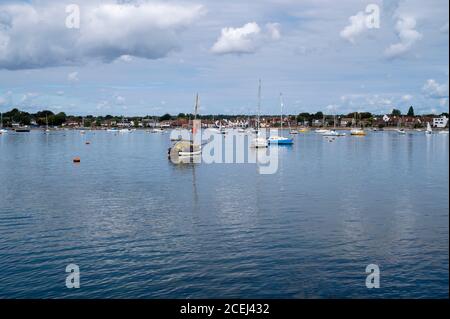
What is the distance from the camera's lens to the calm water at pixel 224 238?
68.8 ft

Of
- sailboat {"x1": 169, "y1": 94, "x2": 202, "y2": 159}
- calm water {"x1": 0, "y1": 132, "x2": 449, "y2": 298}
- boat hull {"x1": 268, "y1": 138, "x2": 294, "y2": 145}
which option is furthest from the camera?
boat hull {"x1": 268, "y1": 138, "x2": 294, "y2": 145}

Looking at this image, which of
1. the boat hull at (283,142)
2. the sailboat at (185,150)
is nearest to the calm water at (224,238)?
the sailboat at (185,150)

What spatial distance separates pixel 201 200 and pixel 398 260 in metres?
21.4

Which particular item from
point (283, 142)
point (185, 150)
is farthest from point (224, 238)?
point (283, 142)

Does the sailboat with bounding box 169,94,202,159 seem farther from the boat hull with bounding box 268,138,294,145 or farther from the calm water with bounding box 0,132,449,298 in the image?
the boat hull with bounding box 268,138,294,145

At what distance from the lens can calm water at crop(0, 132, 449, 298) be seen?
21.0 metres

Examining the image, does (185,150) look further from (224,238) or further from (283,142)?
(224,238)

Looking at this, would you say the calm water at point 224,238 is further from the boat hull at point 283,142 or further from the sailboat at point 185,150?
the boat hull at point 283,142

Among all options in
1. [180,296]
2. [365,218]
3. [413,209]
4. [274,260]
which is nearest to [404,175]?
[413,209]

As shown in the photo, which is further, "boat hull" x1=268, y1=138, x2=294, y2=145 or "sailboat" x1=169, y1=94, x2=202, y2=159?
"boat hull" x1=268, y1=138, x2=294, y2=145

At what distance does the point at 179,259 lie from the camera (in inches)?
972

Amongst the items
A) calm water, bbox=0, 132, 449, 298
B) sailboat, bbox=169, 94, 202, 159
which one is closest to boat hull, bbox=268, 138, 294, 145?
sailboat, bbox=169, 94, 202, 159
